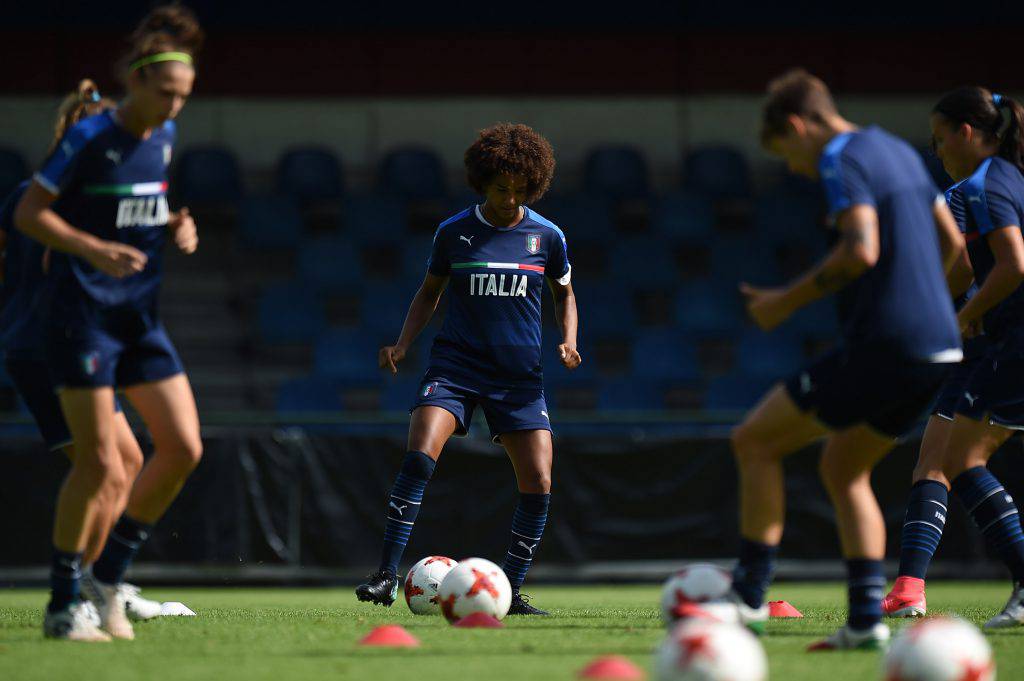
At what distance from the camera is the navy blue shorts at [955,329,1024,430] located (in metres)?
6.06

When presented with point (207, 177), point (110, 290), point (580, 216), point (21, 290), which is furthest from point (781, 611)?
point (207, 177)

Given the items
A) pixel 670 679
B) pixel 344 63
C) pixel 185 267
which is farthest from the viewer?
pixel 344 63

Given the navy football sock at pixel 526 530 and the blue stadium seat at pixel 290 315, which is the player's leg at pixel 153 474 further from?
the blue stadium seat at pixel 290 315

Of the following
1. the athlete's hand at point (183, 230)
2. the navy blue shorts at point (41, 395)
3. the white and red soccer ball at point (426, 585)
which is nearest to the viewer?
the athlete's hand at point (183, 230)

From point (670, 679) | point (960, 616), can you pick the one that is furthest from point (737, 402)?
point (670, 679)

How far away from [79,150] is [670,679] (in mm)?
3017

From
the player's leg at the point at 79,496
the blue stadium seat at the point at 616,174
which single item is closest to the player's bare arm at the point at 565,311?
the player's leg at the point at 79,496

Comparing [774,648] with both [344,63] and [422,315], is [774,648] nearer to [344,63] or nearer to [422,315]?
[422,315]

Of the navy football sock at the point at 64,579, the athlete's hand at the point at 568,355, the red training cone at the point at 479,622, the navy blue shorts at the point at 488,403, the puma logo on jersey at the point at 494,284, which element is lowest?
the red training cone at the point at 479,622

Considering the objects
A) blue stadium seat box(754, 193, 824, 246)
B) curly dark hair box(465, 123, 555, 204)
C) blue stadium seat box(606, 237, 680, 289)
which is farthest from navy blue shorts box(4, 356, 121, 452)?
blue stadium seat box(754, 193, 824, 246)

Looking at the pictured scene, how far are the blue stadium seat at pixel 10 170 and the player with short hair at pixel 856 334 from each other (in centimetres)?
1202

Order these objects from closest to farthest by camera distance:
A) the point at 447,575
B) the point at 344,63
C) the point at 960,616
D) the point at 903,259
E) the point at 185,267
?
the point at 903,259 < the point at 447,575 < the point at 960,616 < the point at 185,267 < the point at 344,63

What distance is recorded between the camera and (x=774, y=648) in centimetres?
516

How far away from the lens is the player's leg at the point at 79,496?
521 cm
